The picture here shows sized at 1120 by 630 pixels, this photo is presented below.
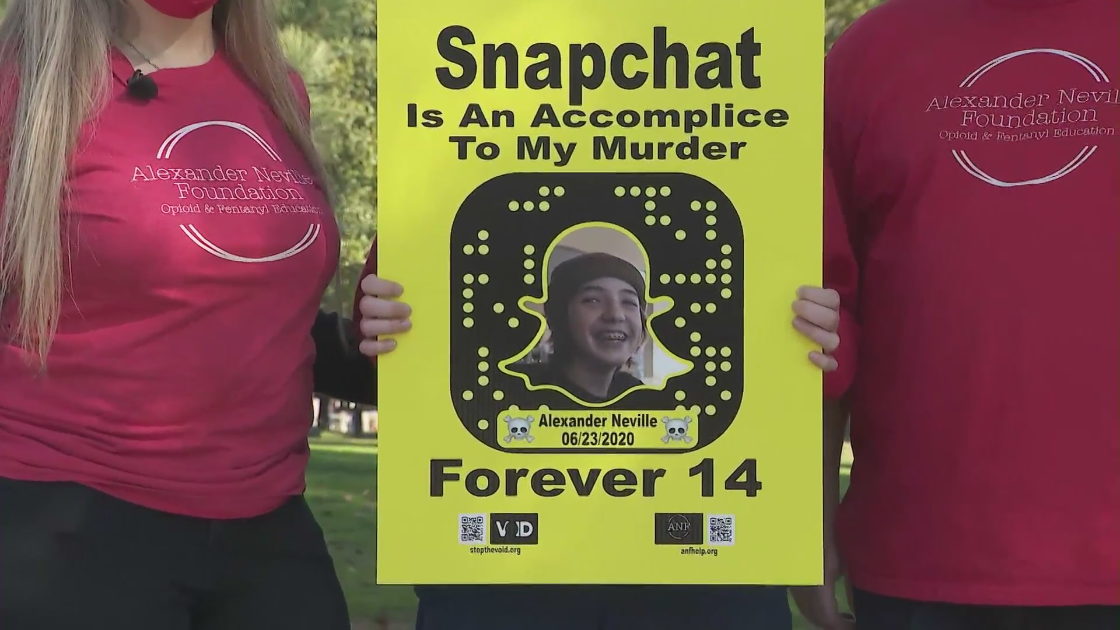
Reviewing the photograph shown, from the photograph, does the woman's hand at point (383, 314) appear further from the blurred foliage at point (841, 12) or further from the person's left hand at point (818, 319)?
the blurred foliage at point (841, 12)

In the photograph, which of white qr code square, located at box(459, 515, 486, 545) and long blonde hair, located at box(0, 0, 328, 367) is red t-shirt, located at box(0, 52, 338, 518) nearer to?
long blonde hair, located at box(0, 0, 328, 367)

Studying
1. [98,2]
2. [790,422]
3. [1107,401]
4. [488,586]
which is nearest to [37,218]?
[98,2]

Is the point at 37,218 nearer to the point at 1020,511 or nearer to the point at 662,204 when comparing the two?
the point at 662,204

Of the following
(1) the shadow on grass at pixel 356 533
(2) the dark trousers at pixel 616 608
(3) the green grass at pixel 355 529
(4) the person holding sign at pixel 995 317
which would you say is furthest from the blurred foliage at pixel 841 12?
(2) the dark trousers at pixel 616 608

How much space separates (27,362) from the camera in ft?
6.61

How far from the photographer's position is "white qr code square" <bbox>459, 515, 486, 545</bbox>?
2.01m

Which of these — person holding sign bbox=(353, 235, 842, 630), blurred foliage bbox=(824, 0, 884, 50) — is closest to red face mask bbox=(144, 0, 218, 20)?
person holding sign bbox=(353, 235, 842, 630)

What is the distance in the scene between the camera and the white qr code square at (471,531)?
201cm

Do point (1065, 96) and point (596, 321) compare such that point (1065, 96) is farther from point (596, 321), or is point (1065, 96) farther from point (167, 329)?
point (167, 329)

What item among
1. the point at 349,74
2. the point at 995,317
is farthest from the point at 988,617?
the point at 349,74

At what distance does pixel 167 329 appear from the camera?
204cm

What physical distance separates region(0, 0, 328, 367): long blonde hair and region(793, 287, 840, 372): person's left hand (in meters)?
1.14

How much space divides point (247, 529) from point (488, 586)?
41cm

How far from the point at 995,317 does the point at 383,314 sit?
0.99 metres
